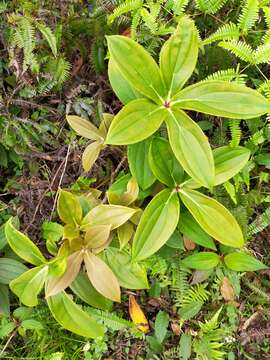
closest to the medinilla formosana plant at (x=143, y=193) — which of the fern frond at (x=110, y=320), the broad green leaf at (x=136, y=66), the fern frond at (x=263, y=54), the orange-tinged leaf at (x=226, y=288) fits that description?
the broad green leaf at (x=136, y=66)

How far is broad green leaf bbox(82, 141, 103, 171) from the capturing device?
259 centimetres

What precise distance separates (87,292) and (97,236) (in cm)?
34

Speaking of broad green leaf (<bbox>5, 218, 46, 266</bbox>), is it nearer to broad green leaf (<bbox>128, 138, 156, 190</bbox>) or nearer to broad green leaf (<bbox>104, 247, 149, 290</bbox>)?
broad green leaf (<bbox>104, 247, 149, 290</bbox>)

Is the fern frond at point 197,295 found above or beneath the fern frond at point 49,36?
beneath

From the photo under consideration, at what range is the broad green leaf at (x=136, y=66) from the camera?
2115 millimetres

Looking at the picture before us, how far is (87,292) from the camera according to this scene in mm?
2494

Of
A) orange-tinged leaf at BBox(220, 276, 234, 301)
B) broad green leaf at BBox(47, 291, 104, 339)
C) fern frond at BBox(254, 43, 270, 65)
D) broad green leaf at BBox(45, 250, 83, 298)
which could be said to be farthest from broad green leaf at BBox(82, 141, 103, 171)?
orange-tinged leaf at BBox(220, 276, 234, 301)

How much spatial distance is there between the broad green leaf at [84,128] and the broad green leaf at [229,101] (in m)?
0.66

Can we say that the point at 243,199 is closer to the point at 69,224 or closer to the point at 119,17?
the point at 69,224

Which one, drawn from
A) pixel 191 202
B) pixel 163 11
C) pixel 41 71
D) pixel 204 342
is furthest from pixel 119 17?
pixel 204 342

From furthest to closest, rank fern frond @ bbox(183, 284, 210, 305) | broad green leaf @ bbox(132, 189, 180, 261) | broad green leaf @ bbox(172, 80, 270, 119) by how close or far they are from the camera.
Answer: fern frond @ bbox(183, 284, 210, 305), broad green leaf @ bbox(132, 189, 180, 261), broad green leaf @ bbox(172, 80, 270, 119)

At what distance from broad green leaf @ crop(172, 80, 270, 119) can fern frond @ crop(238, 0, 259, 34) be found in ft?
1.62

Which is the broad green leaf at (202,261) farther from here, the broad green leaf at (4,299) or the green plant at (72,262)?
the broad green leaf at (4,299)

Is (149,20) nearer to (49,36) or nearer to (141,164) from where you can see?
(49,36)
